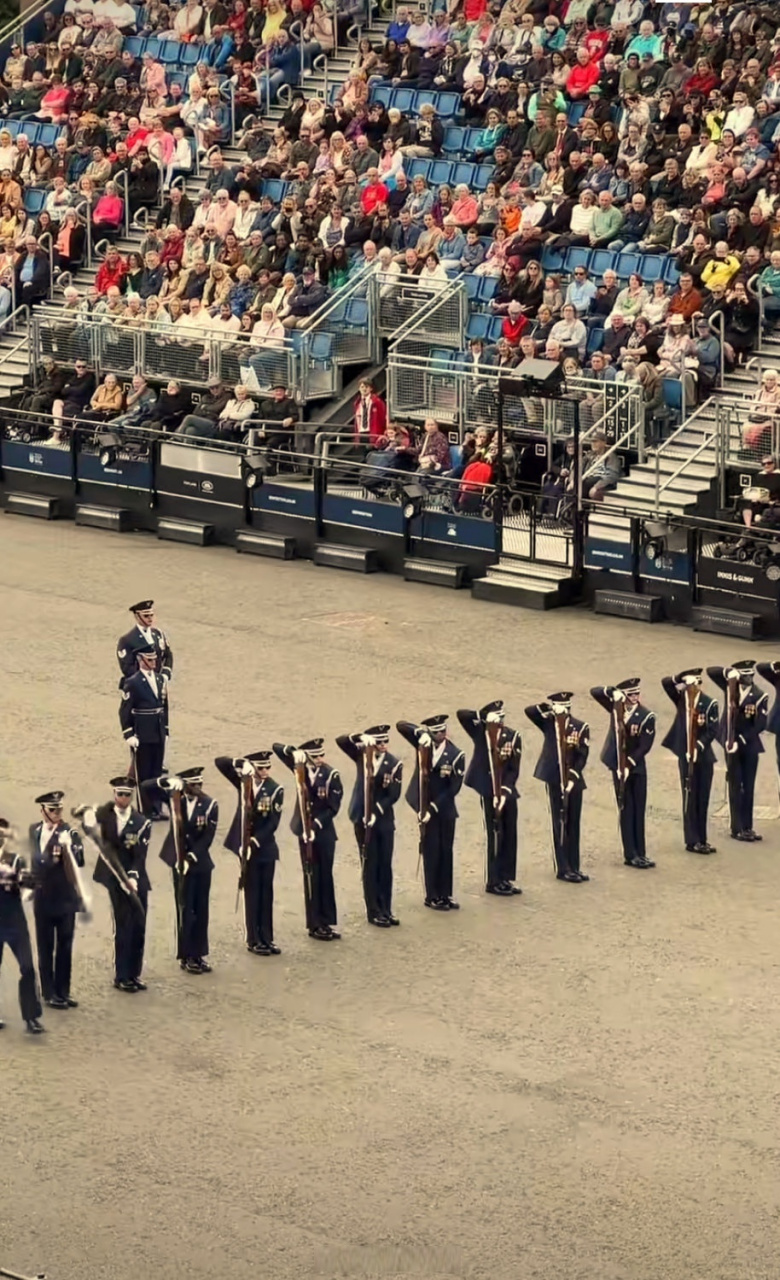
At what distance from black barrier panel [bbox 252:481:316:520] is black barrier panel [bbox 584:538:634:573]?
3.55 metres

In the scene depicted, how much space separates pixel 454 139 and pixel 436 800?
59.0 ft


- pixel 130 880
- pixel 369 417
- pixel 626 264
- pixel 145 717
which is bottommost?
pixel 145 717

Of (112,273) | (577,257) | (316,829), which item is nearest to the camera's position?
(316,829)

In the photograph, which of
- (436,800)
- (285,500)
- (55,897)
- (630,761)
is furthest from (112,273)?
(55,897)

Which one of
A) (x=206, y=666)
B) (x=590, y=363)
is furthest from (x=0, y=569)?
(x=590, y=363)

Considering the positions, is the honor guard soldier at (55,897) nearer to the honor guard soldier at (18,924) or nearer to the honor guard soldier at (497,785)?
the honor guard soldier at (18,924)

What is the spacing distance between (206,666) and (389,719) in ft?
8.37

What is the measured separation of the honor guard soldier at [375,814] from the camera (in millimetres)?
18453

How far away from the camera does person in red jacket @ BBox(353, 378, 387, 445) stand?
3078 cm

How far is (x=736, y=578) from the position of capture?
26625 mm

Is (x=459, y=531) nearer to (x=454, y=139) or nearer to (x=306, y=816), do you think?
(x=454, y=139)

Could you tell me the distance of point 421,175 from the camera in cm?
3412

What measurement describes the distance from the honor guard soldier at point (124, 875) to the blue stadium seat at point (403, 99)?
20.7m

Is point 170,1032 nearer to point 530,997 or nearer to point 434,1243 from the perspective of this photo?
point 530,997
